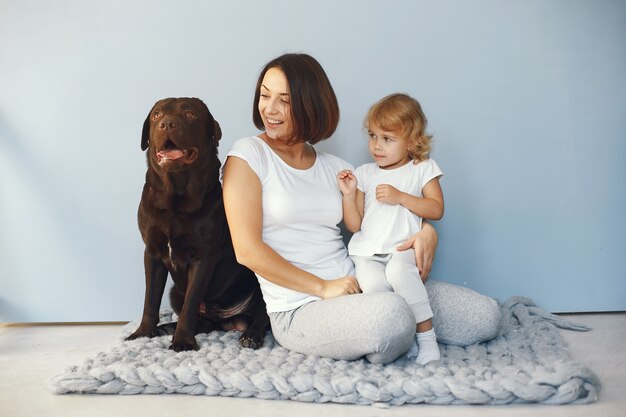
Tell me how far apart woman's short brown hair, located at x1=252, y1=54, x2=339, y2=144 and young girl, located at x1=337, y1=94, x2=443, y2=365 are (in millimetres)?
208

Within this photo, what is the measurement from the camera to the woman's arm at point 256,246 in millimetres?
1798

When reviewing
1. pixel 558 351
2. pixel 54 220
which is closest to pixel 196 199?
pixel 54 220

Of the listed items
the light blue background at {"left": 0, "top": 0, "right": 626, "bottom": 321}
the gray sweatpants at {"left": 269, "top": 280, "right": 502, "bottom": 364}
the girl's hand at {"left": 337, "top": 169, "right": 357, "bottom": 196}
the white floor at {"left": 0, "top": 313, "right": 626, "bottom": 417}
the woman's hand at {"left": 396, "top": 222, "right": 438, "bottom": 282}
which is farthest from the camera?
the light blue background at {"left": 0, "top": 0, "right": 626, "bottom": 321}

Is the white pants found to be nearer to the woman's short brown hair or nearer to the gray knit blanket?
the gray knit blanket

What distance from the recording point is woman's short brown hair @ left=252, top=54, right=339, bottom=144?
1.89 meters

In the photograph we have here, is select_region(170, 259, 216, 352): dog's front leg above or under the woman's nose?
under

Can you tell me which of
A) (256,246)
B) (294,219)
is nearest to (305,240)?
(294,219)

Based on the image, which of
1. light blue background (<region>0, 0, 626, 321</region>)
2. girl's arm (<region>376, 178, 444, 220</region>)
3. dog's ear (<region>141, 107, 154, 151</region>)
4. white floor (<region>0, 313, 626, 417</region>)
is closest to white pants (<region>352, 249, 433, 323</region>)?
girl's arm (<region>376, 178, 444, 220</region>)

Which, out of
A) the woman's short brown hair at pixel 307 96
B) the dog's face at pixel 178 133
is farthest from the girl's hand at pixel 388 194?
the dog's face at pixel 178 133

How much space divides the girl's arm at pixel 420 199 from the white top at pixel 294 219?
0.17m

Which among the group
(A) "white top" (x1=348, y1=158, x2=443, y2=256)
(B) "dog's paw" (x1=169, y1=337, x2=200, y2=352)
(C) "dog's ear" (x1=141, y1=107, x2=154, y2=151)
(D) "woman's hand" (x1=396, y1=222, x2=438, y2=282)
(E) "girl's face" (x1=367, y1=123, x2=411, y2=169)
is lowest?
(B) "dog's paw" (x1=169, y1=337, x2=200, y2=352)

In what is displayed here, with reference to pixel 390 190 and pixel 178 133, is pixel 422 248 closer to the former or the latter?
pixel 390 190

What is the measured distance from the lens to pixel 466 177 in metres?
2.43

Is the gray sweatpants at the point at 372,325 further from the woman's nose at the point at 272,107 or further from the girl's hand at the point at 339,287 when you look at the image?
the woman's nose at the point at 272,107
